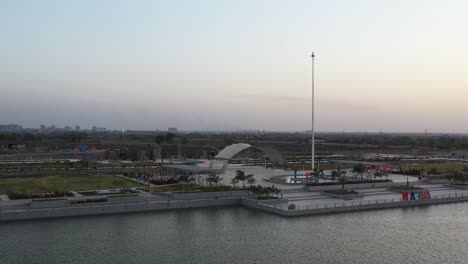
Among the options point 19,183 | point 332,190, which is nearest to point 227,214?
point 332,190

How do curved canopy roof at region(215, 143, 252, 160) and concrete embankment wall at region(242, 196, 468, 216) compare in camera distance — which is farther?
curved canopy roof at region(215, 143, 252, 160)

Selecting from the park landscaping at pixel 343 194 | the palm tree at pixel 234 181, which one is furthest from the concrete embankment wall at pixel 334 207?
the palm tree at pixel 234 181

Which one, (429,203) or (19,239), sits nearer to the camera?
(19,239)

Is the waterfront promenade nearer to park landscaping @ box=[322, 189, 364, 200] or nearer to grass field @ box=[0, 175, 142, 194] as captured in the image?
park landscaping @ box=[322, 189, 364, 200]

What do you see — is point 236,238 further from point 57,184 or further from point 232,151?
point 232,151

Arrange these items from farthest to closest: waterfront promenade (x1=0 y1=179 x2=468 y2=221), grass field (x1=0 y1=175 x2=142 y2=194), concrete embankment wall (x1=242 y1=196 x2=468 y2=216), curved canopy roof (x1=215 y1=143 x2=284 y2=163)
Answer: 1. curved canopy roof (x1=215 y1=143 x2=284 y2=163)
2. grass field (x1=0 y1=175 x2=142 y2=194)
3. concrete embankment wall (x1=242 y1=196 x2=468 y2=216)
4. waterfront promenade (x1=0 y1=179 x2=468 y2=221)

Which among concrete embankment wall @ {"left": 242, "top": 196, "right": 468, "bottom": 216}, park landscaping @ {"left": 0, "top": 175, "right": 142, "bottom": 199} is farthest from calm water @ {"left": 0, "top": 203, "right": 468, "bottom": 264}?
park landscaping @ {"left": 0, "top": 175, "right": 142, "bottom": 199}

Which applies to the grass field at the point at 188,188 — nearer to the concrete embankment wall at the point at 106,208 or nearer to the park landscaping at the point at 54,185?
the concrete embankment wall at the point at 106,208

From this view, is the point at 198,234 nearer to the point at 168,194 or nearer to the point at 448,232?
the point at 168,194
